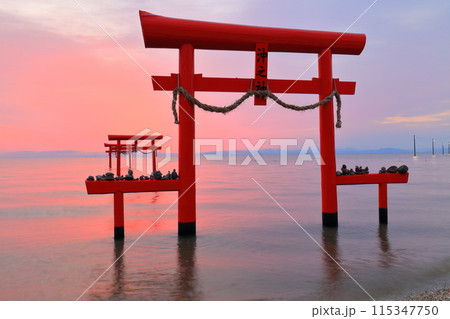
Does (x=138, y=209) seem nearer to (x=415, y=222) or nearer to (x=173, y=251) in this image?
→ (x=173, y=251)

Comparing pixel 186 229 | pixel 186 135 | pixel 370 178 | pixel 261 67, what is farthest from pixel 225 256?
pixel 370 178

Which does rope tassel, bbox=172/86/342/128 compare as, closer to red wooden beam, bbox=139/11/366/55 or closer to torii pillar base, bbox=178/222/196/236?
red wooden beam, bbox=139/11/366/55

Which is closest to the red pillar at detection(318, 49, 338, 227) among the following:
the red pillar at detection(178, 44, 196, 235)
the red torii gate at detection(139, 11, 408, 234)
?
the red torii gate at detection(139, 11, 408, 234)

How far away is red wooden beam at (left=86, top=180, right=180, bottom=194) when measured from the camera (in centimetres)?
576

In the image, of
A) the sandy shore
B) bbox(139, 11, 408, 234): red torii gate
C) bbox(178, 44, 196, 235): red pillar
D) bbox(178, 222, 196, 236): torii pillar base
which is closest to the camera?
the sandy shore

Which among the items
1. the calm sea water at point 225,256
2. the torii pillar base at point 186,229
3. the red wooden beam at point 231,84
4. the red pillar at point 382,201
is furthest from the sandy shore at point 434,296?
the red wooden beam at point 231,84

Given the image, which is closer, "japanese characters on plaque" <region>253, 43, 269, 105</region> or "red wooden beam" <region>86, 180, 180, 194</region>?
"red wooden beam" <region>86, 180, 180, 194</region>

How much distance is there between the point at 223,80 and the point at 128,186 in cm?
268

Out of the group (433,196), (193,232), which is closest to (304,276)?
(193,232)

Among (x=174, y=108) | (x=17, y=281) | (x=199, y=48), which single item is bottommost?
(x=17, y=281)

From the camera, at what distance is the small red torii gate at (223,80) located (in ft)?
19.6

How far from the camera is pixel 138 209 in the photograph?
995cm

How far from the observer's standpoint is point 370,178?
22.7 ft
